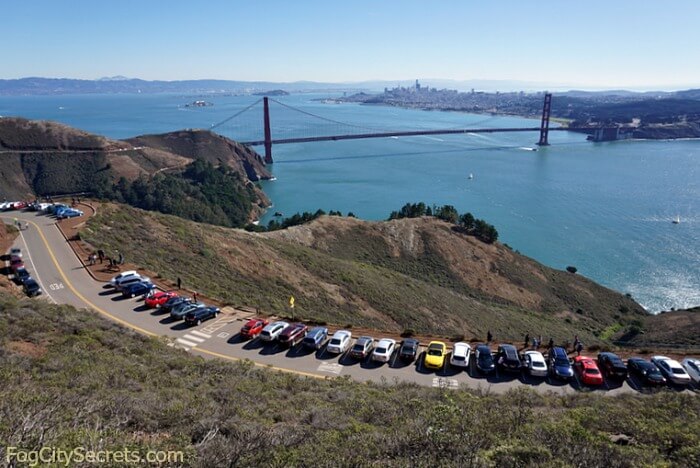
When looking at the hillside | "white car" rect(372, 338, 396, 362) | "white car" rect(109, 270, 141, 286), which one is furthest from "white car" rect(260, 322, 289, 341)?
the hillside

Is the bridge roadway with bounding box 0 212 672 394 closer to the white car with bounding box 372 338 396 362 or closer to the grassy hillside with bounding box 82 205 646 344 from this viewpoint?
the white car with bounding box 372 338 396 362

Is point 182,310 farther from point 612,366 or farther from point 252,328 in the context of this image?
point 612,366

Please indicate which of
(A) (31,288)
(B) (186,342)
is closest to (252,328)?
(B) (186,342)

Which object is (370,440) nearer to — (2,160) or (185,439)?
(185,439)

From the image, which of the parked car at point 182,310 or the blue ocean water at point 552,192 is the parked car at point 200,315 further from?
Answer: the blue ocean water at point 552,192

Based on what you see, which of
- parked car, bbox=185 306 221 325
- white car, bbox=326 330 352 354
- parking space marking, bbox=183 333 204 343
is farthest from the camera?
parked car, bbox=185 306 221 325

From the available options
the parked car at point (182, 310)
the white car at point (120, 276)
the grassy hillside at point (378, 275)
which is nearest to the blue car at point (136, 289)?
the white car at point (120, 276)
